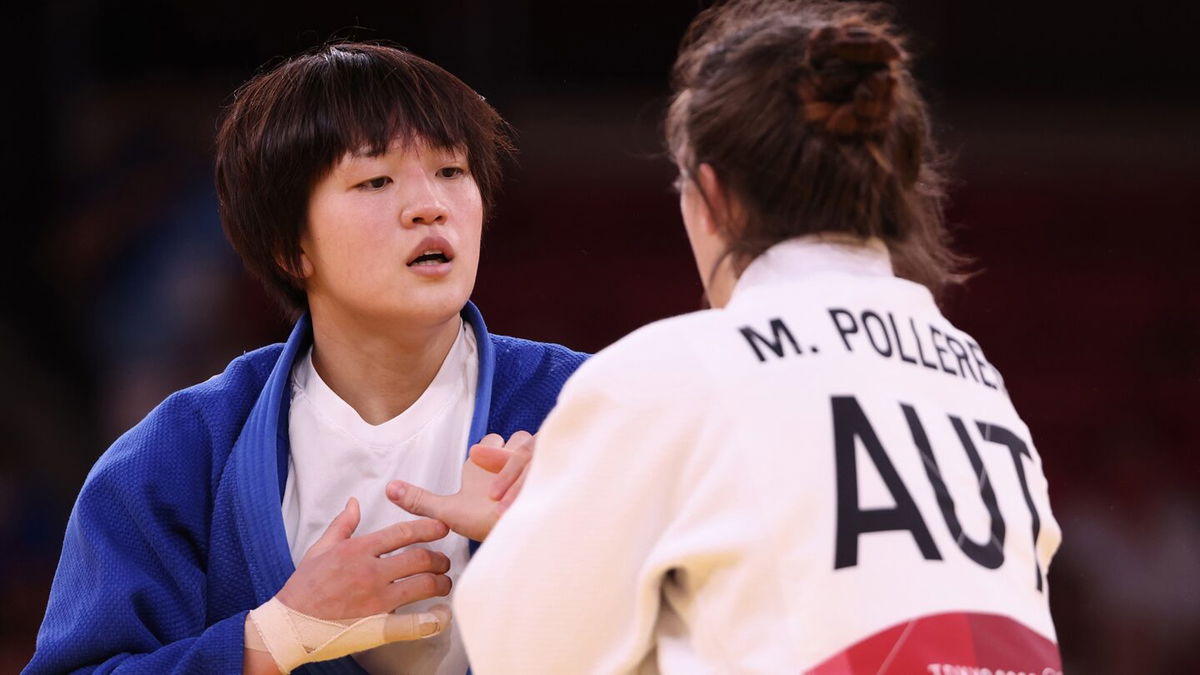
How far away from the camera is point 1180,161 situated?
5855 mm

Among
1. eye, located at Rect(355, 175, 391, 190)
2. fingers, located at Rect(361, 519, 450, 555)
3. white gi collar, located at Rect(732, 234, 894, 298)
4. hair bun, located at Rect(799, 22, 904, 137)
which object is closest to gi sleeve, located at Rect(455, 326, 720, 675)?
white gi collar, located at Rect(732, 234, 894, 298)

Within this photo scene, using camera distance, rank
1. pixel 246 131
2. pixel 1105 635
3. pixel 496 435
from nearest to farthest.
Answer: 1. pixel 496 435
2. pixel 246 131
3. pixel 1105 635

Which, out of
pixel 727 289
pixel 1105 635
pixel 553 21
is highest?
pixel 727 289

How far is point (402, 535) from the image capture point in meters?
1.64

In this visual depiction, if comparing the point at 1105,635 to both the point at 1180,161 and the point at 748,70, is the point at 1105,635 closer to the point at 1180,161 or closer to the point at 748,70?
the point at 1180,161

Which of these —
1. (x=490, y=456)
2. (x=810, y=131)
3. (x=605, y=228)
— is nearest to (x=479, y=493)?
(x=490, y=456)

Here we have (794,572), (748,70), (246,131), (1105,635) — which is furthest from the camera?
(1105,635)

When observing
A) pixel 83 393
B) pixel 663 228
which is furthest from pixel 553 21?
pixel 83 393

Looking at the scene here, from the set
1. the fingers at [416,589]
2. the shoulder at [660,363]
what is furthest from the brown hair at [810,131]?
the fingers at [416,589]

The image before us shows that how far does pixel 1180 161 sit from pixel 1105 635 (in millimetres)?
2285

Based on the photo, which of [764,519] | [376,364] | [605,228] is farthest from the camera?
[605,228]

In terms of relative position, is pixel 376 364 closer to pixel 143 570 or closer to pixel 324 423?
pixel 324 423

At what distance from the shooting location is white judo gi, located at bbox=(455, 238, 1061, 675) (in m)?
1.18

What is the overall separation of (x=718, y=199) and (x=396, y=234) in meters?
0.59
